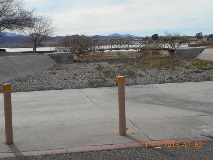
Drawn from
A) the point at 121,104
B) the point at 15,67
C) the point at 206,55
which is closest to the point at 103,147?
the point at 121,104

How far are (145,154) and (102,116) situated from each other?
2593 millimetres

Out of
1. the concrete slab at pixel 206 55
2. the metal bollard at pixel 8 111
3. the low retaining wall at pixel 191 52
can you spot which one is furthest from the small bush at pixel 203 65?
the metal bollard at pixel 8 111

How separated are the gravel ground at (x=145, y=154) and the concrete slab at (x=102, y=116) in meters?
0.42

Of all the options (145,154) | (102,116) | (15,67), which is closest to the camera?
(145,154)

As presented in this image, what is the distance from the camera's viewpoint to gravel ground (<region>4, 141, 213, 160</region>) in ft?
15.8

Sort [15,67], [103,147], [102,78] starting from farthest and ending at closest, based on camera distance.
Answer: [15,67], [102,78], [103,147]

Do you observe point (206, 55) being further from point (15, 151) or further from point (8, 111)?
point (15, 151)

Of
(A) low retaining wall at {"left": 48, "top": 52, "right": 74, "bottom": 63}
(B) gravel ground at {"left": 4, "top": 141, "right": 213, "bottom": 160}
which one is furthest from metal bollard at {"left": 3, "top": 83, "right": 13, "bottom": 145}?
Result: (A) low retaining wall at {"left": 48, "top": 52, "right": 74, "bottom": 63}

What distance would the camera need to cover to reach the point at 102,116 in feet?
24.4

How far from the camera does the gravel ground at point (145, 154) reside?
4816 millimetres

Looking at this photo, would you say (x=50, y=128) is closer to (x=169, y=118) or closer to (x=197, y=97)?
(x=169, y=118)

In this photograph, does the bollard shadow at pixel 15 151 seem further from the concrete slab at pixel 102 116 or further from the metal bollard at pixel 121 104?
the metal bollard at pixel 121 104

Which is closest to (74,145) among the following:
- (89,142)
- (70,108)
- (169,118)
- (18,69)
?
(89,142)

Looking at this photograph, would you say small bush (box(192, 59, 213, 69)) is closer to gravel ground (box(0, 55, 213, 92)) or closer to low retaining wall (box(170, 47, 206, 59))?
gravel ground (box(0, 55, 213, 92))
